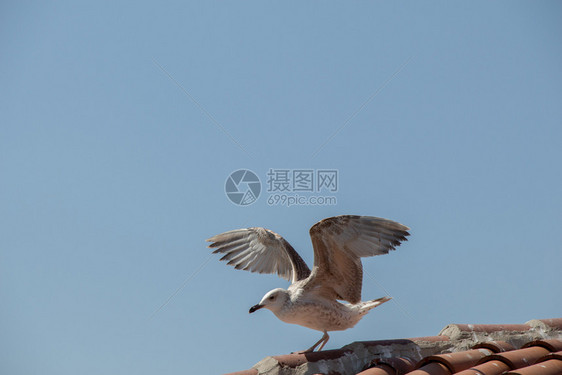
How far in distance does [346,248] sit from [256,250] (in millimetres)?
1802

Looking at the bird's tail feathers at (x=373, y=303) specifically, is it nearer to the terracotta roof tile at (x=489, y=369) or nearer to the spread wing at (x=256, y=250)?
the spread wing at (x=256, y=250)

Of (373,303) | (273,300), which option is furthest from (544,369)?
(273,300)

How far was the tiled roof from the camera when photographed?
14.2 ft

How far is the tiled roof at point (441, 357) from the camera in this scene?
4.32m

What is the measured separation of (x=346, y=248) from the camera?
578cm

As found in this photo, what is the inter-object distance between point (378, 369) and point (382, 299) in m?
1.42

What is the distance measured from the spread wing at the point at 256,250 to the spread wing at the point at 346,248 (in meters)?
1.17

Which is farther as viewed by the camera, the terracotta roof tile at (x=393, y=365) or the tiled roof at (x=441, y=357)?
the terracotta roof tile at (x=393, y=365)

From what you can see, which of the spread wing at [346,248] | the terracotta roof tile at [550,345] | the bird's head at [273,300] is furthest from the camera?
the spread wing at [346,248]

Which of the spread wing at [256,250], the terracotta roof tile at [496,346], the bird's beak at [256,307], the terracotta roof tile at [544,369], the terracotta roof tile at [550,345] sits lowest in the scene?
the terracotta roof tile at [544,369]

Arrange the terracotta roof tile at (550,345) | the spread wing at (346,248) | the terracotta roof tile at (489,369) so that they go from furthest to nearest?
the spread wing at (346,248) → the terracotta roof tile at (550,345) → the terracotta roof tile at (489,369)

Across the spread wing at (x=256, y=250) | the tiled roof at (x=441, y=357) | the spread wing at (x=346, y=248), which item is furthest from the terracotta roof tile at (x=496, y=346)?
the spread wing at (x=256, y=250)

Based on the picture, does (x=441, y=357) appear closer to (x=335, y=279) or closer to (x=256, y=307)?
Result: (x=335, y=279)

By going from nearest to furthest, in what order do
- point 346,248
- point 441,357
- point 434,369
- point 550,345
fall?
point 434,369 < point 441,357 < point 550,345 < point 346,248
